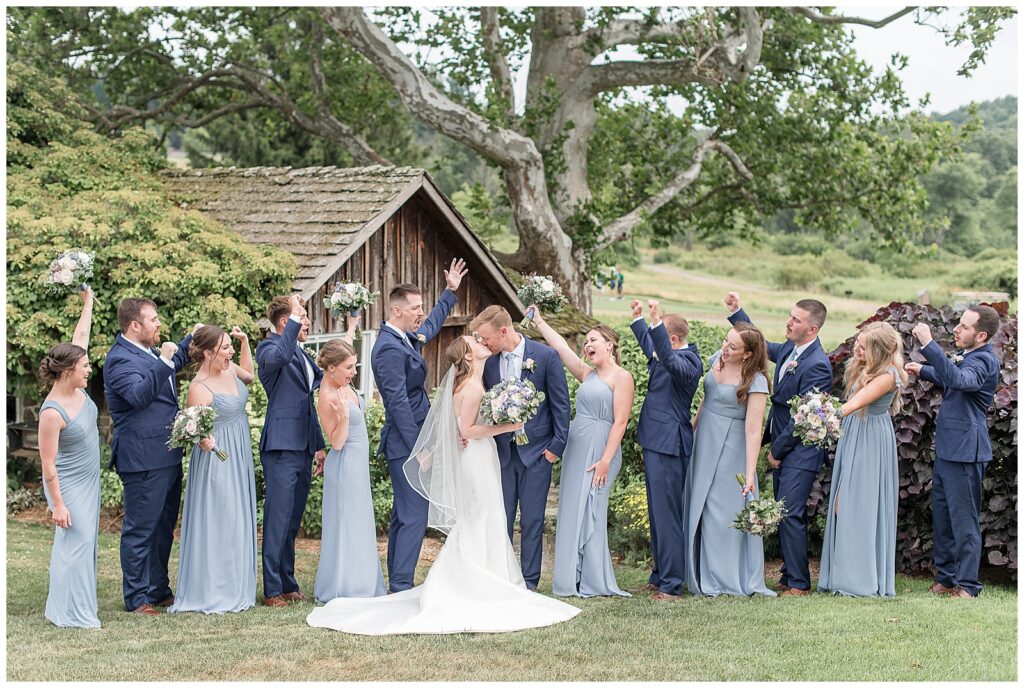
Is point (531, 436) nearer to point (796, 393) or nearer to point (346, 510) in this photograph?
point (346, 510)

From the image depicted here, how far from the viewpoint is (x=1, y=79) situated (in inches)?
417

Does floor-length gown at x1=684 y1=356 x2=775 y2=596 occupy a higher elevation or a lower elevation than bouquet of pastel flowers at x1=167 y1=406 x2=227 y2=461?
lower

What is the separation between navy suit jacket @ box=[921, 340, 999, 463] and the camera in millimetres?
7660

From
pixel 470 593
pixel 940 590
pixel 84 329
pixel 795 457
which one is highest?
pixel 84 329

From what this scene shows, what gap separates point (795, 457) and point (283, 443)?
3.68 metres

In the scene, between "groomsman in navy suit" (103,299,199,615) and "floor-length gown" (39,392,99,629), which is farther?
"groomsman in navy suit" (103,299,199,615)

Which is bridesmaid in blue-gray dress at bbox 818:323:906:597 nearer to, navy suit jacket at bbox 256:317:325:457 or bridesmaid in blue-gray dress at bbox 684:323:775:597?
bridesmaid in blue-gray dress at bbox 684:323:775:597

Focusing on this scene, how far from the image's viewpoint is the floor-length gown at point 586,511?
798cm

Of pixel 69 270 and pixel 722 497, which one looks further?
pixel 722 497

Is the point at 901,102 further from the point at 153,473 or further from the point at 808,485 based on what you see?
the point at 153,473

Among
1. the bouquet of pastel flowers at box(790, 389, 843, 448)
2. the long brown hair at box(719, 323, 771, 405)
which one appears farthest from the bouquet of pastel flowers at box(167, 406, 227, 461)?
the bouquet of pastel flowers at box(790, 389, 843, 448)

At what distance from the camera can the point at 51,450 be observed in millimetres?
6941

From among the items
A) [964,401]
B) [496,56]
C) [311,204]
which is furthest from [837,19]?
[964,401]

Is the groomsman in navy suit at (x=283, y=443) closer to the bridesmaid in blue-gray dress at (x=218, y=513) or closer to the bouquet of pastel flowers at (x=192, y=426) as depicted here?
the bridesmaid in blue-gray dress at (x=218, y=513)
